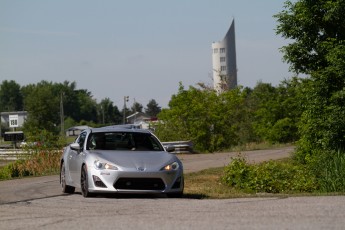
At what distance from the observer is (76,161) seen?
15.2 meters

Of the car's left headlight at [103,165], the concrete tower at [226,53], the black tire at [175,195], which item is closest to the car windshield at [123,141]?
the car's left headlight at [103,165]

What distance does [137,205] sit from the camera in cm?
1182

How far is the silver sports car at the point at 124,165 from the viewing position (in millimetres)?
13633

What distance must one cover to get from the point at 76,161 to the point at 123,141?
1.06 m

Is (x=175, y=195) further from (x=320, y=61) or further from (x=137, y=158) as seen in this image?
(x=320, y=61)

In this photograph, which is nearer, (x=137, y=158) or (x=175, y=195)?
(x=137, y=158)

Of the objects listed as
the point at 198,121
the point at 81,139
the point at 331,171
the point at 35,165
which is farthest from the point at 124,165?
the point at 198,121

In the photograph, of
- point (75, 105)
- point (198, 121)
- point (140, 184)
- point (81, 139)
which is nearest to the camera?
point (140, 184)

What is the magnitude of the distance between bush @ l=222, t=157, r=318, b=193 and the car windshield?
13.2ft

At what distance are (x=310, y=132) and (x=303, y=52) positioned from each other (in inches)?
95.8

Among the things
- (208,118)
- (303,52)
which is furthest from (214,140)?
(303,52)

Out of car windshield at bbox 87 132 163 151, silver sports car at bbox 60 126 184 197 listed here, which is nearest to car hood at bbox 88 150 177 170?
silver sports car at bbox 60 126 184 197

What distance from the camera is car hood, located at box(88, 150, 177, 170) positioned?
1378cm

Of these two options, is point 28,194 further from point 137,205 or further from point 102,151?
point 137,205
